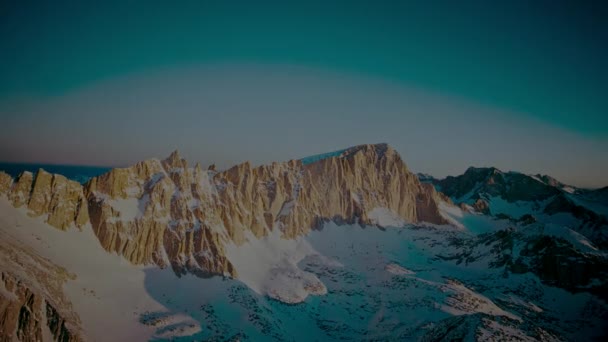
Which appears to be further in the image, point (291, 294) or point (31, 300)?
point (291, 294)

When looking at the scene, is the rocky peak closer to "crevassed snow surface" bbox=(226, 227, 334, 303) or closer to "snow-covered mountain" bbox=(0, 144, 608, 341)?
"snow-covered mountain" bbox=(0, 144, 608, 341)

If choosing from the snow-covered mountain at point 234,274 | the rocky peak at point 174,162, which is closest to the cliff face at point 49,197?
the snow-covered mountain at point 234,274

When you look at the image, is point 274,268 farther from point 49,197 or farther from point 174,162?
point 49,197

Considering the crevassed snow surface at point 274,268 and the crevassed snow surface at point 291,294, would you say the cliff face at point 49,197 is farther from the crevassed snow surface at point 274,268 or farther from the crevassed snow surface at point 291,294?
the crevassed snow surface at point 274,268

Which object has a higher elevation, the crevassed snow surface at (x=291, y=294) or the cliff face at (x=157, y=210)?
the cliff face at (x=157, y=210)

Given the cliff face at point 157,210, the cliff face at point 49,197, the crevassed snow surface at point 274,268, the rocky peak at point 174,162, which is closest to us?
the cliff face at point 49,197

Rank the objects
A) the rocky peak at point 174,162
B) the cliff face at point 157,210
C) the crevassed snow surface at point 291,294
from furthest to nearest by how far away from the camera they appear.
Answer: the rocky peak at point 174,162 < the cliff face at point 157,210 < the crevassed snow surface at point 291,294

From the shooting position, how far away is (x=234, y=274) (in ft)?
429

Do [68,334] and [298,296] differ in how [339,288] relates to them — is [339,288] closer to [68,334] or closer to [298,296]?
[298,296]

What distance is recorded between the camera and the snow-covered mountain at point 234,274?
9304 centimetres

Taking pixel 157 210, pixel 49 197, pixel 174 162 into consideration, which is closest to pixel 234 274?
pixel 157 210

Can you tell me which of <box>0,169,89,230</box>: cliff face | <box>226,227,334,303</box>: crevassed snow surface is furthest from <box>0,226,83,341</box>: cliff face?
<box>226,227,334,303</box>: crevassed snow surface

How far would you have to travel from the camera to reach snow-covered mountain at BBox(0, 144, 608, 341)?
305 ft

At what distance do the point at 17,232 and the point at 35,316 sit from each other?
1214 inches
